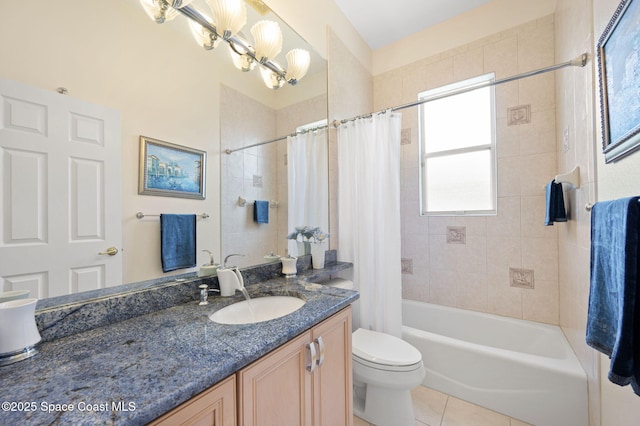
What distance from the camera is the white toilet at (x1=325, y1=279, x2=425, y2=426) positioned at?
134 centimetres

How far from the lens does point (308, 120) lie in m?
1.86

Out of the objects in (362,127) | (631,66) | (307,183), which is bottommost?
(307,183)

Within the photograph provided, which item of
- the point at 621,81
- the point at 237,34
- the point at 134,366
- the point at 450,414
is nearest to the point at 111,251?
the point at 134,366

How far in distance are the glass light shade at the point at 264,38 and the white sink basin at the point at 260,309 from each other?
1.32 metres

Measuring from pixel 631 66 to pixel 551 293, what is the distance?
68.3 inches

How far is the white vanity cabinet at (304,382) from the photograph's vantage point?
70 cm

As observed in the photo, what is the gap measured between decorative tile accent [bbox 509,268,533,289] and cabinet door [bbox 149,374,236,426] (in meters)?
2.25

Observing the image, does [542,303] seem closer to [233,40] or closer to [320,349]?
[320,349]

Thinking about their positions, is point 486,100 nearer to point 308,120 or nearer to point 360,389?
point 308,120

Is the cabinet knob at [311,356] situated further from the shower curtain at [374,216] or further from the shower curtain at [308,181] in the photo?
the shower curtain at [374,216]

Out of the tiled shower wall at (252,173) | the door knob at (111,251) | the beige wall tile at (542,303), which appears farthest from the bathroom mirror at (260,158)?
the beige wall tile at (542,303)

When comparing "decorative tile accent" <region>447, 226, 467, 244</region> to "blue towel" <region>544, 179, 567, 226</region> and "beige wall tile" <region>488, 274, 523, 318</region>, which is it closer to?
"beige wall tile" <region>488, 274, 523, 318</region>

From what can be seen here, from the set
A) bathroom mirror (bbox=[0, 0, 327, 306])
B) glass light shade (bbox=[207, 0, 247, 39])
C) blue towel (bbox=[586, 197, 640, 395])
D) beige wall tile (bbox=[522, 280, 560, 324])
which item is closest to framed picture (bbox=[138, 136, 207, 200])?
bathroom mirror (bbox=[0, 0, 327, 306])

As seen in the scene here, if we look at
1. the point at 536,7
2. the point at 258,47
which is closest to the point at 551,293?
the point at 536,7
